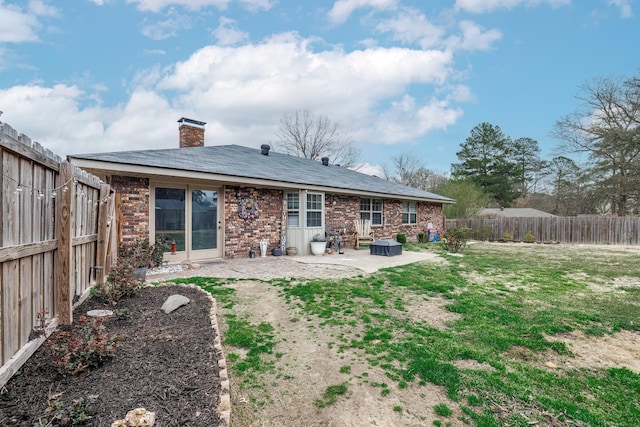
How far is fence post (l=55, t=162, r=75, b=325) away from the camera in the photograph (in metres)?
2.88

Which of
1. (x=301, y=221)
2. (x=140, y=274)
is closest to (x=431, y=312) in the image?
(x=140, y=274)

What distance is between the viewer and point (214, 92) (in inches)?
601

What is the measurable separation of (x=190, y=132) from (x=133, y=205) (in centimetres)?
505

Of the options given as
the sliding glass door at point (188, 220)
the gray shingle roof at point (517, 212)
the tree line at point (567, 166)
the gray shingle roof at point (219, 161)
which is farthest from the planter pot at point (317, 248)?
the gray shingle roof at point (517, 212)

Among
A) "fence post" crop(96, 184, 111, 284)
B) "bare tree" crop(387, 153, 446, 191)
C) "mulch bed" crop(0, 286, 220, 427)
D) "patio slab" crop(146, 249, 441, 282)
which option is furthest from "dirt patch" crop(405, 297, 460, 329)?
"bare tree" crop(387, 153, 446, 191)

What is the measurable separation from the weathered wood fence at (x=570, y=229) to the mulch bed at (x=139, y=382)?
59.3ft

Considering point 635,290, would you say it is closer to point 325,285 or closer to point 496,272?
point 496,272

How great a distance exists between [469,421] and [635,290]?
6052 millimetres

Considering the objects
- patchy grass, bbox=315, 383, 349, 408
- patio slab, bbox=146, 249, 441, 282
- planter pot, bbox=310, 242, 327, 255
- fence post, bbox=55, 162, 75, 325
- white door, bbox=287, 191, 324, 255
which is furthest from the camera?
white door, bbox=287, 191, 324, 255

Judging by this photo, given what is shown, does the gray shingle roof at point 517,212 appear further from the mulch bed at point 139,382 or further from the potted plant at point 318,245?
the mulch bed at point 139,382

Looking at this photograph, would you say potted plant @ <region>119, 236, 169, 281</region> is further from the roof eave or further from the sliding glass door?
the roof eave

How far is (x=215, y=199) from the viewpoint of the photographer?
27.5ft

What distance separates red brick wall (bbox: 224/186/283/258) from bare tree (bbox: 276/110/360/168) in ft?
57.3

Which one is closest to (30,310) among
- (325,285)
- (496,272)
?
(325,285)
